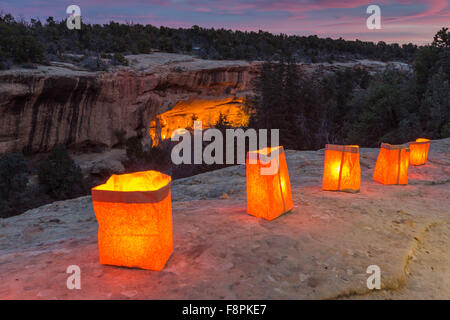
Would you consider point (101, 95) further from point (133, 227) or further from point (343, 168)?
point (133, 227)

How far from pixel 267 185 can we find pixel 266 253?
1.21 m

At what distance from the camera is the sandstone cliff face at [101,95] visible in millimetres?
16547

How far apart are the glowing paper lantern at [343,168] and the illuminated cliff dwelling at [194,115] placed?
19.9 metres

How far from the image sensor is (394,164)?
21.2 feet

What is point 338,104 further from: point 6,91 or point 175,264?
point 175,264

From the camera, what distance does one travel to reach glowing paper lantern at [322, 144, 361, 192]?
5809 mm

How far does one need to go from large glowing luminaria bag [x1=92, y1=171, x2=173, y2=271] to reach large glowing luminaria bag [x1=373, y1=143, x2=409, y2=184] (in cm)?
507

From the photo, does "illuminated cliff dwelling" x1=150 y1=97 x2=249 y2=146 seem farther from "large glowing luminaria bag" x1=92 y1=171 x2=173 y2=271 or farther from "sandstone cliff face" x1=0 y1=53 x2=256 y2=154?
"large glowing luminaria bag" x1=92 y1=171 x2=173 y2=271

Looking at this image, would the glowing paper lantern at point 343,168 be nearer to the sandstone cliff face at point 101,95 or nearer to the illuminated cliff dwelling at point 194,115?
the sandstone cliff face at point 101,95

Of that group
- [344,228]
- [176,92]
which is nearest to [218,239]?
[344,228]

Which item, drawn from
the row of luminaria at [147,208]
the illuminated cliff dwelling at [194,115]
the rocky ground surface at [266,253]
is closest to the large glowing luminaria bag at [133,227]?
the row of luminaria at [147,208]

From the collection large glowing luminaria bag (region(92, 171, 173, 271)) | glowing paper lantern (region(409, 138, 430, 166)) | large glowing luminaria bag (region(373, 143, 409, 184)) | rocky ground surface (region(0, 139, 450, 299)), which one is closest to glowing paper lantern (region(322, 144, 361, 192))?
rocky ground surface (region(0, 139, 450, 299))

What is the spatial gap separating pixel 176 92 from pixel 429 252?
22.7 metres

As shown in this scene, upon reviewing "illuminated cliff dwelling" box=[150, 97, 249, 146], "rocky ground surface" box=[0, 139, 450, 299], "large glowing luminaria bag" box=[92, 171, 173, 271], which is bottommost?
"rocky ground surface" box=[0, 139, 450, 299]
